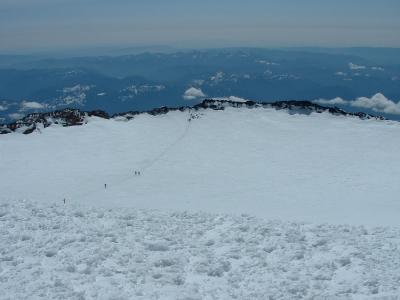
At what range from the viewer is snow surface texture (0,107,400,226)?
22.7 metres

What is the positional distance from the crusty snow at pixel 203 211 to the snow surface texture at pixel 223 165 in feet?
0.40

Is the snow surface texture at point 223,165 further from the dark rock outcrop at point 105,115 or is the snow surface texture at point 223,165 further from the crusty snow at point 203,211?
the dark rock outcrop at point 105,115

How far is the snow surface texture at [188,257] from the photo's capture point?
13.2m

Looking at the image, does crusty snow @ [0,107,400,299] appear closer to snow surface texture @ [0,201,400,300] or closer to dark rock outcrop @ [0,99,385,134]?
snow surface texture @ [0,201,400,300]

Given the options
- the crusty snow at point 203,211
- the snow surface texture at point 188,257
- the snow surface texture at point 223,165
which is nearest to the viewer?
the snow surface texture at point 188,257

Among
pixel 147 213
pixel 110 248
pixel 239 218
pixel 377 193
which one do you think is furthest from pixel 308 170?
pixel 110 248

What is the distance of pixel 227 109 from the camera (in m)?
44.8

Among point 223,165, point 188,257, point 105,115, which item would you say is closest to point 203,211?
point 188,257

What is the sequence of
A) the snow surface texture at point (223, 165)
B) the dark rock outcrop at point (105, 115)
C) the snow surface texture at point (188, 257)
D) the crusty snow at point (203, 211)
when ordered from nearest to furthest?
1. the snow surface texture at point (188, 257)
2. the crusty snow at point (203, 211)
3. the snow surface texture at point (223, 165)
4. the dark rock outcrop at point (105, 115)

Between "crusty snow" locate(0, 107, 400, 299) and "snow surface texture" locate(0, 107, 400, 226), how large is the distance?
0.12m

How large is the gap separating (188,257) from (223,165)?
15525mm

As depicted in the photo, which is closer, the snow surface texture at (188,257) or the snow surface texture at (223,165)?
the snow surface texture at (188,257)

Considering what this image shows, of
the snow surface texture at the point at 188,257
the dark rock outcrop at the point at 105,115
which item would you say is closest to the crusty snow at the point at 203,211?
the snow surface texture at the point at 188,257

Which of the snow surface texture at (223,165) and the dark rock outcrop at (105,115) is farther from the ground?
the dark rock outcrop at (105,115)
